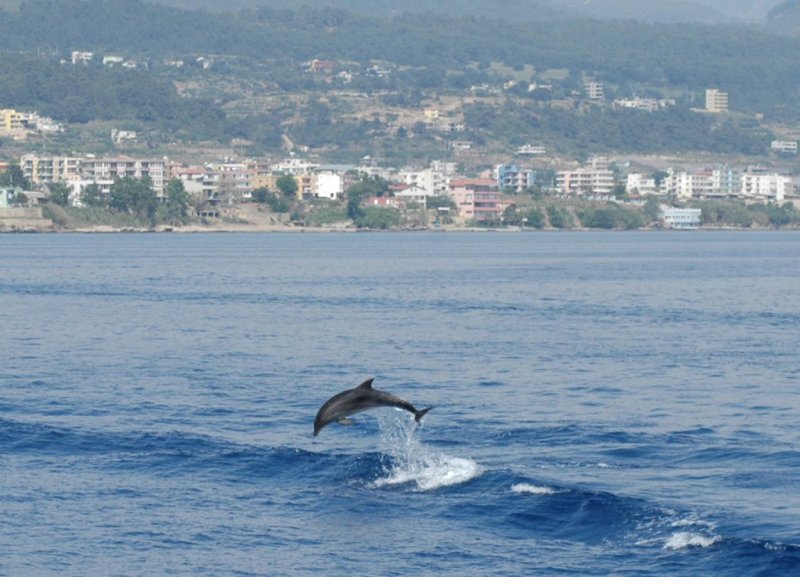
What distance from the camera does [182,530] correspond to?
2914 centimetres

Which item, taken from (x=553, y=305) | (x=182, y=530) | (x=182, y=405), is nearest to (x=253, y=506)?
(x=182, y=530)

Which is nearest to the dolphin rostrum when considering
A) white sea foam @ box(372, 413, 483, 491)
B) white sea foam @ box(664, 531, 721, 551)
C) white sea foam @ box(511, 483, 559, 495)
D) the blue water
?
the blue water

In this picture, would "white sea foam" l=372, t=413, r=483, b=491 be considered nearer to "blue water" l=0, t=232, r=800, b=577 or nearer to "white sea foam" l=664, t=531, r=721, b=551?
"blue water" l=0, t=232, r=800, b=577

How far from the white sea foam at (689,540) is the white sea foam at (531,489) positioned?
10.9ft

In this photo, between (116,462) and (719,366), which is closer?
(116,462)

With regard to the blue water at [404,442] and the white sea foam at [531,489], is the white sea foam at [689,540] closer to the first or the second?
the blue water at [404,442]

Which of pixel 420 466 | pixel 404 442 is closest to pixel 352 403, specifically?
pixel 420 466

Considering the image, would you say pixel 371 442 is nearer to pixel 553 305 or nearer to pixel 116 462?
pixel 116 462

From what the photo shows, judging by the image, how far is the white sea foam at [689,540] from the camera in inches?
1094

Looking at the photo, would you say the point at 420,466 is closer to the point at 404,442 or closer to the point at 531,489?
the point at 404,442

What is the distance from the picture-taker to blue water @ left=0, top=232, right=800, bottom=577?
92.0 feet

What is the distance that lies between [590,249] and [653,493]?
138 m

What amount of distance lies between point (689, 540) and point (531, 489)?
4.07m

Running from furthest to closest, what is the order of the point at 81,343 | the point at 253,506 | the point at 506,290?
the point at 506,290 < the point at 81,343 < the point at 253,506
